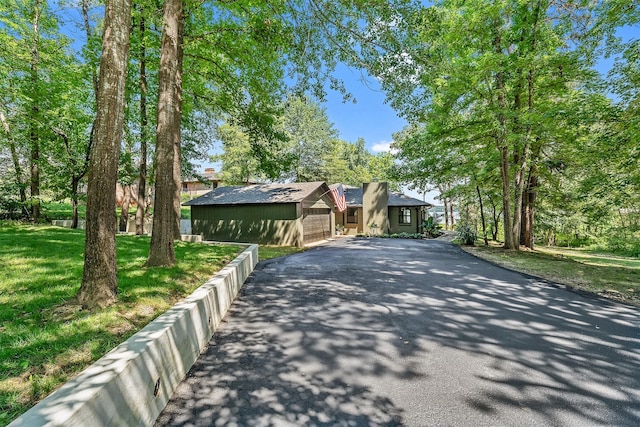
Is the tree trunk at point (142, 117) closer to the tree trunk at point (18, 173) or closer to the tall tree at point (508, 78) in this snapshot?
the tree trunk at point (18, 173)

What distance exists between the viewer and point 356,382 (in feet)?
9.61

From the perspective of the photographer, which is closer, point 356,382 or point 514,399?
point 514,399

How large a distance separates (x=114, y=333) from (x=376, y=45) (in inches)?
291

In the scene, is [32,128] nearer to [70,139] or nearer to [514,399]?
[70,139]

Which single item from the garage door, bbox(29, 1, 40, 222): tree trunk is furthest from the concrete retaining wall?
bbox(29, 1, 40, 222): tree trunk

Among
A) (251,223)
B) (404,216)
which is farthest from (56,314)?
(404,216)

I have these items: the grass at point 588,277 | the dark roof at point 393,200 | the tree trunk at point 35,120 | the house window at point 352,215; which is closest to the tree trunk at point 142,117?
the tree trunk at point 35,120

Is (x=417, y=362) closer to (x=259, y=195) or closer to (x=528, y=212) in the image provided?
(x=528, y=212)

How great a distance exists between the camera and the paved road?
249 centimetres

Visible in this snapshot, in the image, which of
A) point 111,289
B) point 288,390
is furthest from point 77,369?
point 288,390

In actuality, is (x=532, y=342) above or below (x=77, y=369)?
below

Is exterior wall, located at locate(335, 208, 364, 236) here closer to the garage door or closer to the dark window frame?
the dark window frame

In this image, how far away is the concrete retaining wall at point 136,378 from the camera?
163cm

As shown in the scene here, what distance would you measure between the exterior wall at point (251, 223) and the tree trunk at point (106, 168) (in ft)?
38.2
